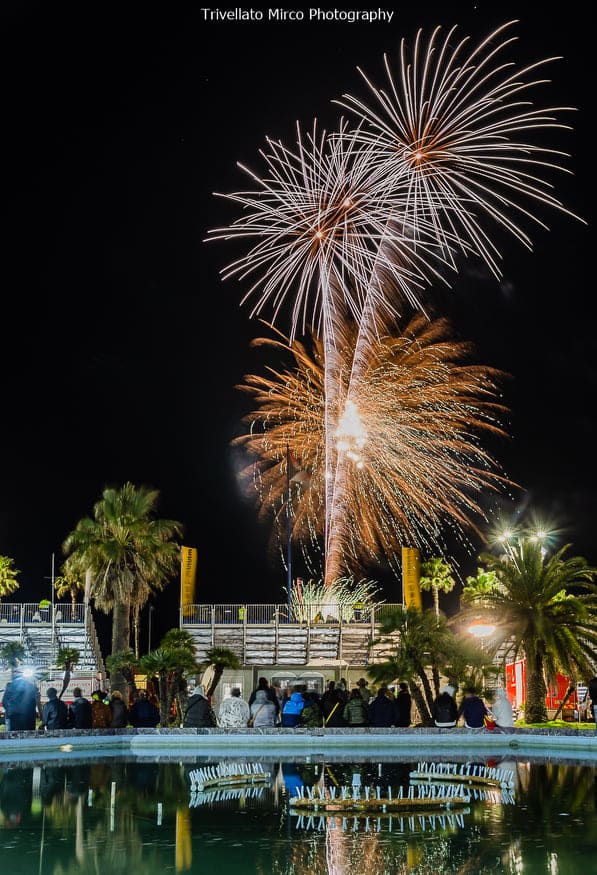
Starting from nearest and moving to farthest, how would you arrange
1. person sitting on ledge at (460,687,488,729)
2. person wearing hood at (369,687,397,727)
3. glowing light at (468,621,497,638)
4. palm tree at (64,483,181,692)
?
person sitting on ledge at (460,687,488,729) → person wearing hood at (369,687,397,727) → glowing light at (468,621,497,638) → palm tree at (64,483,181,692)

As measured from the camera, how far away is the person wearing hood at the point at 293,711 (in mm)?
21516

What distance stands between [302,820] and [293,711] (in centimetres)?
1138

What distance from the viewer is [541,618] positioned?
28641 millimetres

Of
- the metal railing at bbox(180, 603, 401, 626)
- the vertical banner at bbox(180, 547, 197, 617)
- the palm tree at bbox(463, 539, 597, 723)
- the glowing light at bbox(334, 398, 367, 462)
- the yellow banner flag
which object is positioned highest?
the glowing light at bbox(334, 398, 367, 462)

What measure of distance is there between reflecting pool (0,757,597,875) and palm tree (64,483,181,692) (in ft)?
77.7

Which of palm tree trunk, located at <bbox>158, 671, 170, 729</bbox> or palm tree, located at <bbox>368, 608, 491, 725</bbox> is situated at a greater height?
palm tree, located at <bbox>368, 608, 491, 725</bbox>

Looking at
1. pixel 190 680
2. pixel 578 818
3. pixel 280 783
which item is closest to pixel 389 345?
pixel 190 680

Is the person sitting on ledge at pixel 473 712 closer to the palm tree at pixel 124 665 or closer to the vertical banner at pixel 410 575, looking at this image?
the palm tree at pixel 124 665

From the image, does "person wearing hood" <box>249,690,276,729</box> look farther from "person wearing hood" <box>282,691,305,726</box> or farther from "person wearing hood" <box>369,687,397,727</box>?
"person wearing hood" <box>369,687,397,727</box>

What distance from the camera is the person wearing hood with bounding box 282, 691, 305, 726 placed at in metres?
21.5

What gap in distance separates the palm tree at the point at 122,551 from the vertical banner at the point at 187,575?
2.01 m

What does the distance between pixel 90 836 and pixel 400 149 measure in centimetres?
2376

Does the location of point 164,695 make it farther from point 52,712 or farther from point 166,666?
point 52,712

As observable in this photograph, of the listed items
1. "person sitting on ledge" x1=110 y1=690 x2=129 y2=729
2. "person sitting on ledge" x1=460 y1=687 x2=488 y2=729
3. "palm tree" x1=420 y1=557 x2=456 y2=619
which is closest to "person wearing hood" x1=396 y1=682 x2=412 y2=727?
"person sitting on ledge" x1=460 y1=687 x2=488 y2=729
